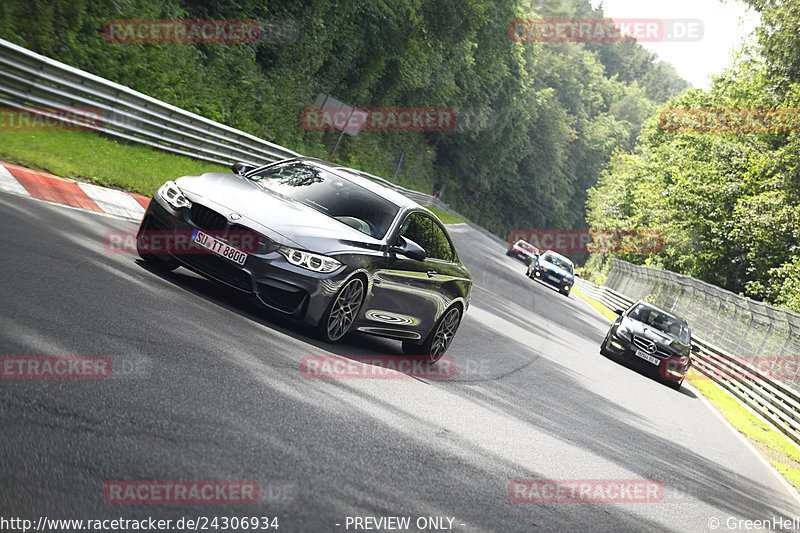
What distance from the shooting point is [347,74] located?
135 ft

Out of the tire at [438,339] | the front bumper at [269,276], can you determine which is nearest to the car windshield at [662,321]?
the tire at [438,339]

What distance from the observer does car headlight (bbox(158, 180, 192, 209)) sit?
7.84m

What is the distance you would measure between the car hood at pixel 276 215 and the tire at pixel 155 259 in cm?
74

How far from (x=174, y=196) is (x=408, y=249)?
2404 millimetres

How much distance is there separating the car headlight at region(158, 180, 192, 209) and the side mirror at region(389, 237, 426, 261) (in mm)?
2138

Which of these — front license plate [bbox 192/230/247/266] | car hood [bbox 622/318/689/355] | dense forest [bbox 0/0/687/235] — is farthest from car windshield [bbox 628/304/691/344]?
front license plate [bbox 192/230/247/266]

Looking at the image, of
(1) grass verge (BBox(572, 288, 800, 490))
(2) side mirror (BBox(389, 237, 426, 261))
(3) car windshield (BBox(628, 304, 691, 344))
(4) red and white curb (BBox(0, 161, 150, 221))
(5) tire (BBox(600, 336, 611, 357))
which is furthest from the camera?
(3) car windshield (BBox(628, 304, 691, 344))

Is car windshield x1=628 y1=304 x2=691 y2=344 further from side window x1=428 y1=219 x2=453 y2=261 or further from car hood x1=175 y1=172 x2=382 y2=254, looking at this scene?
car hood x1=175 y1=172 x2=382 y2=254

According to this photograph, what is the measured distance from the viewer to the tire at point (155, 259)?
8.29 meters

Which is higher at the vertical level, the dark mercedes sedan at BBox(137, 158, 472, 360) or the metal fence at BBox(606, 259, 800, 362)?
the metal fence at BBox(606, 259, 800, 362)

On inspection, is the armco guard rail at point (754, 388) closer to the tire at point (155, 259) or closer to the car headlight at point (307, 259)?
the car headlight at point (307, 259)

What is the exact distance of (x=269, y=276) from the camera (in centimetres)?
754

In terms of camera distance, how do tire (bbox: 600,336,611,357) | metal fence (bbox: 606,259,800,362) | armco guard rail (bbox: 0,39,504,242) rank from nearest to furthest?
1. armco guard rail (bbox: 0,39,504,242)
2. tire (bbox: 600,336,611,357)
3. metal fence (bbox: 606,259,800,362)

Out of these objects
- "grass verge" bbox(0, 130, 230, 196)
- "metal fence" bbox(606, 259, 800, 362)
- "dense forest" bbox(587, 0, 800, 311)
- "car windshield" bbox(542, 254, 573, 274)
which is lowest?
"grass verge" bbox(0, 130, 230, 196)
